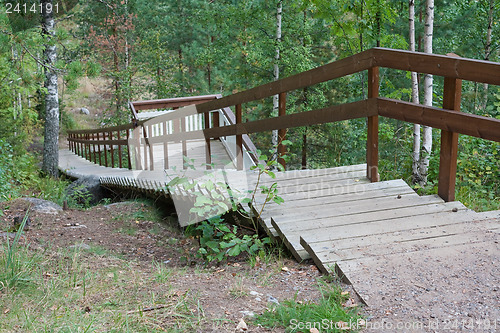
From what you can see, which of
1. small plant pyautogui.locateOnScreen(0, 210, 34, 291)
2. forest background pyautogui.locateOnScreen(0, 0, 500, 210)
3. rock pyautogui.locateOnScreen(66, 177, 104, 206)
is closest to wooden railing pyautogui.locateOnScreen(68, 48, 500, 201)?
forest background pyautogui.locateOnScreen(0, 0, 500, 210)

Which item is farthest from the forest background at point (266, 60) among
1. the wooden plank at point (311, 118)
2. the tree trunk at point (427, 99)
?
the wooden plank at point (311, 118)

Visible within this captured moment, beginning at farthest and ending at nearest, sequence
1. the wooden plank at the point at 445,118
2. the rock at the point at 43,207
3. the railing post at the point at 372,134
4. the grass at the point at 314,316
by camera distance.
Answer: the rock at the point at 43,207 < the railing post at the point at 372,134 < the wooden plank at the point at 445,118 < the grass at the point at 314,316

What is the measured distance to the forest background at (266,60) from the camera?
7.19 m

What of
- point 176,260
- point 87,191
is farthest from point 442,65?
point 87,191

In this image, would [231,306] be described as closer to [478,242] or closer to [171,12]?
[478,242]

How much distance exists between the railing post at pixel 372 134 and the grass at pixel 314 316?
235cm

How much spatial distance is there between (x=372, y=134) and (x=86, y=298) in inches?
128

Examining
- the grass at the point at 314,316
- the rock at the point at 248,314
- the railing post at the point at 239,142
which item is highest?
the railing post at the point at 239,142

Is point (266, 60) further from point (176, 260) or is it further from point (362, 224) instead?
point (362, 224)

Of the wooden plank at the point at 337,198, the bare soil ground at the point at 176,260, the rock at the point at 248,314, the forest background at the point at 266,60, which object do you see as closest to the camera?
the rock at the point at 248,314

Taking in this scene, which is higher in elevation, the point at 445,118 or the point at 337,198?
the point at 445,118

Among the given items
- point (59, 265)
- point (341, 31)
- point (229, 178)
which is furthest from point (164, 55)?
point (59, 265)

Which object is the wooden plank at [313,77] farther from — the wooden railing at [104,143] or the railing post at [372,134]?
the wooden railing at [104,143]

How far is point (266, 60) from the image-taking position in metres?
15.0
